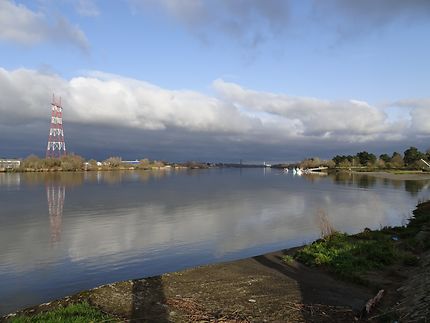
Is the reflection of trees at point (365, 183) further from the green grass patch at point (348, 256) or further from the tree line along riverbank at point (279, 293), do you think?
the tree line along riverbank at point (279, 293)

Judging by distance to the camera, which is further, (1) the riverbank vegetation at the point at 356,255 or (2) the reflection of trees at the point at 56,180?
(2) the reflection of trees at the point at 56,180

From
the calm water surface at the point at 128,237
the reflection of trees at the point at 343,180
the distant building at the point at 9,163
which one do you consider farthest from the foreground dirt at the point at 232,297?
the distant building at the point at 9,163

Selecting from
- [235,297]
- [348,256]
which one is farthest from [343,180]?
[235,297]

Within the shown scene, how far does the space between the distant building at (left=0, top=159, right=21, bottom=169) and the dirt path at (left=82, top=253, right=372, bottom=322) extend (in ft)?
533

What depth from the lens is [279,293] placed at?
451 inches

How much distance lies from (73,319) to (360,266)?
10107 mm

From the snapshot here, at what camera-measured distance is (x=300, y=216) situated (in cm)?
3478

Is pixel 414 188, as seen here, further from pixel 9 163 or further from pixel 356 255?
pixel 9 163

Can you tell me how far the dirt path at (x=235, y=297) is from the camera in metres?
9.52

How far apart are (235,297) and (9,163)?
17364 cm

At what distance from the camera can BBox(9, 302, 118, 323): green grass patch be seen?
8.47 m

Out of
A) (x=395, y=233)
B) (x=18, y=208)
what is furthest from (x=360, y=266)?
(x=18, y=208)

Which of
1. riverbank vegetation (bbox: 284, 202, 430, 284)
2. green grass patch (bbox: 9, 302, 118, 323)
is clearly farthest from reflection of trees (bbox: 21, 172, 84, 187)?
green grass patch (bbox: 9, 302, 118, 323)

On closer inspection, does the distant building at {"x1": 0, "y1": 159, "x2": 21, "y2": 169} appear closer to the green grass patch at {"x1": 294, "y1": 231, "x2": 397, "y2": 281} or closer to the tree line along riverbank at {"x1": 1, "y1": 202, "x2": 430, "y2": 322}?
the green grass patch at {"x1": 294, "y1": 231, "x2": 397, "y2": 281}
